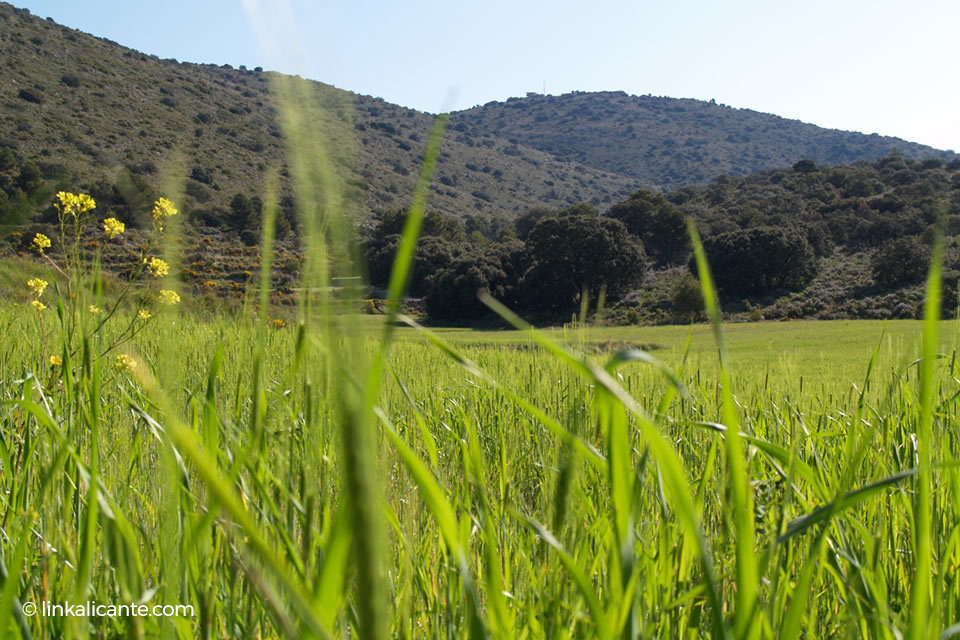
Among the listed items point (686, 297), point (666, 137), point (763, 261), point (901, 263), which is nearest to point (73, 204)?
point (686, 297)

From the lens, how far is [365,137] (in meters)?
57.1

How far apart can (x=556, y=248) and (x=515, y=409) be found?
28.2 m

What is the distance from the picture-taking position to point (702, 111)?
9719cm

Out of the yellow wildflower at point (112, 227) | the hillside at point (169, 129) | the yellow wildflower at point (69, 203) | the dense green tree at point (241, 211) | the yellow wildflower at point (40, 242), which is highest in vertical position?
the hillside at point (169, 129)

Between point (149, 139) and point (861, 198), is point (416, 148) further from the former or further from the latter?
point (861, 198)

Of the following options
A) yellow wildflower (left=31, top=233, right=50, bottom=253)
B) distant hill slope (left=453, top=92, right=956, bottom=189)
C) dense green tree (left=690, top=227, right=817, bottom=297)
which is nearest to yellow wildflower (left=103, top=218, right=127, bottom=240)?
yellow wildflower (left=31, top=233, right=50, bottom=253)

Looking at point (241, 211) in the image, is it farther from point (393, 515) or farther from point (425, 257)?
point (393, 515)

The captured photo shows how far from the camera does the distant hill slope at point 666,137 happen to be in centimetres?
8156

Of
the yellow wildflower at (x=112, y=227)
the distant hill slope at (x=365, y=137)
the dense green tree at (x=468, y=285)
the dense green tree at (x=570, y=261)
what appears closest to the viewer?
the yellow wildflower at (x=112, y=227)

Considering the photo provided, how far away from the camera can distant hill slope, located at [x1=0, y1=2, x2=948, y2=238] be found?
34750mm

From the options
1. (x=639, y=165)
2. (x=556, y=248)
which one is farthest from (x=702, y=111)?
(x=556, y=248)

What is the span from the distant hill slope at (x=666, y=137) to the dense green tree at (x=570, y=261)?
4827 centimetres

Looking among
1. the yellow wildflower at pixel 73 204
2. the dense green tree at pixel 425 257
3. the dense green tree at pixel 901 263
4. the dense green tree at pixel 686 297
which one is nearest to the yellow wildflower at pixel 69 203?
the yellow wildflower at pixel 73 204

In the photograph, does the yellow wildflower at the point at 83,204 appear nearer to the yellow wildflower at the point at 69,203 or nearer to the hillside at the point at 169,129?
the yellow wildflower at the point at 69,203
